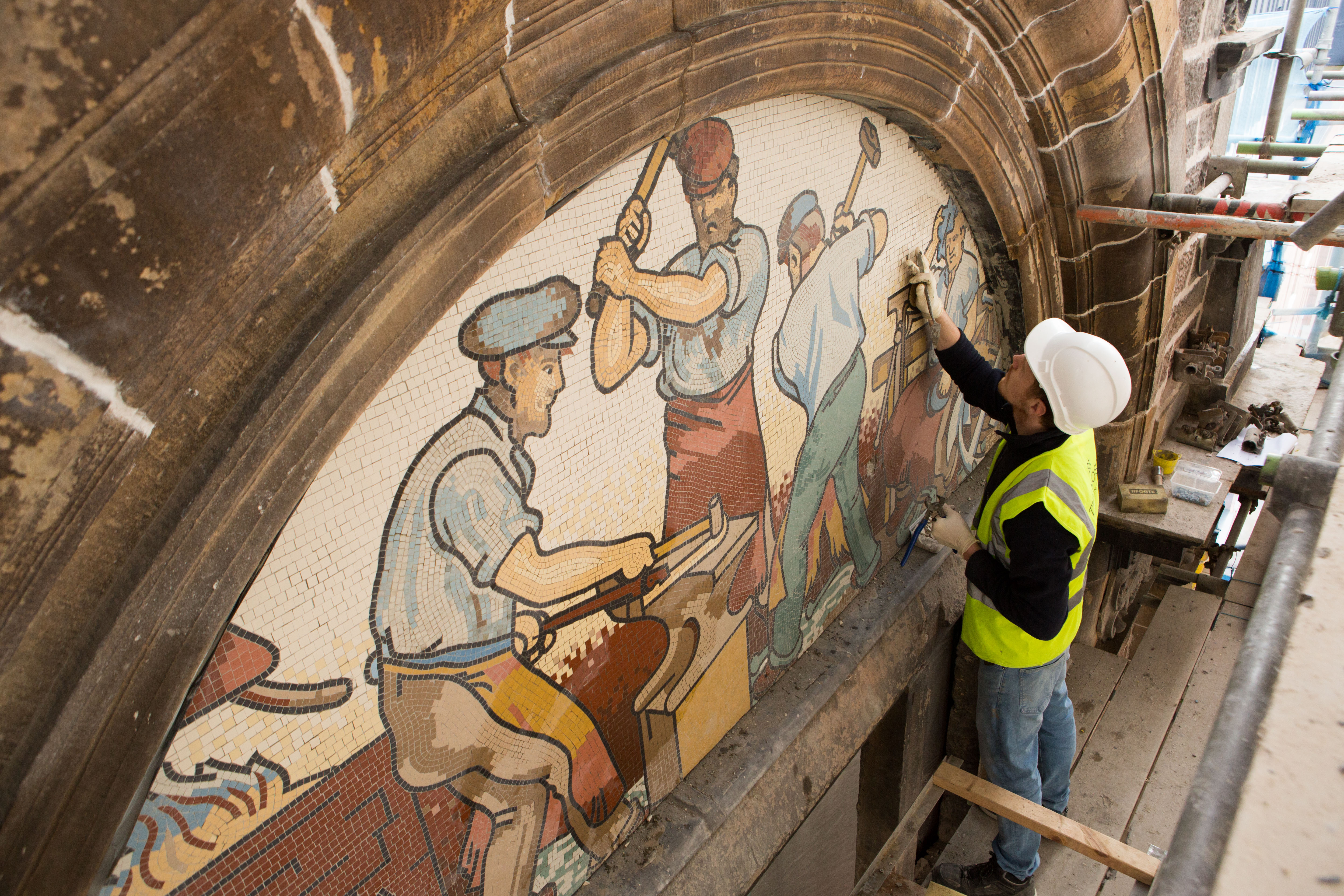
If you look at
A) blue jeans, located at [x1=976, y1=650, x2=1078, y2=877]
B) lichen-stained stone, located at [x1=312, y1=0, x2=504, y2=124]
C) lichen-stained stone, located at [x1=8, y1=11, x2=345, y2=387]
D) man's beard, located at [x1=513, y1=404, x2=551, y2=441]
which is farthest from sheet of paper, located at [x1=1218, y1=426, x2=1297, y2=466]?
lichen-stained stone, located at [x1=8, y1=11, x2=345, y2=387]

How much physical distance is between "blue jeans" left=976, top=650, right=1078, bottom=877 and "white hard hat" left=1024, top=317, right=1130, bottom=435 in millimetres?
938

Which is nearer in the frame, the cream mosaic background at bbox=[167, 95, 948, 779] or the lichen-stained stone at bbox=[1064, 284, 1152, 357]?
the cream mosaic background at bbox=[167, 95, 948, 779]

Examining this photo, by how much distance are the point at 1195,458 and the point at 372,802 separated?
4495 millimetres

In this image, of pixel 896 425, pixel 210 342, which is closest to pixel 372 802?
pixel 210 342

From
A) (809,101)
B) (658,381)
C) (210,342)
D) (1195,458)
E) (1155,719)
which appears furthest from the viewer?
(1195,458)

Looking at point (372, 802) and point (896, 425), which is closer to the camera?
point (372, 802)

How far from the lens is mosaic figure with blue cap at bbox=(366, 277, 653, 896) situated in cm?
129

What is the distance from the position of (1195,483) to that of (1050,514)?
2418 mm

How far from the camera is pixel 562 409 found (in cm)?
149

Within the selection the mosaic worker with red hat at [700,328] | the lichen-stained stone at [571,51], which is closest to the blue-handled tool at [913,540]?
the mosaic worker with red hat at [700,328]

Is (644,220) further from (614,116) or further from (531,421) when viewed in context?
(531,421)

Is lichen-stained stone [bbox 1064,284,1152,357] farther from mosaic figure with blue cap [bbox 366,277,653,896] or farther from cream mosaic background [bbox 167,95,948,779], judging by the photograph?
mosaic figure with blue cap [bbox 366,277,653,896]

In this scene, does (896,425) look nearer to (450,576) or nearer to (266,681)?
(450,576)

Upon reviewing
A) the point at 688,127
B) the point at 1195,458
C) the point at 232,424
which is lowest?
the point at 1195,458
